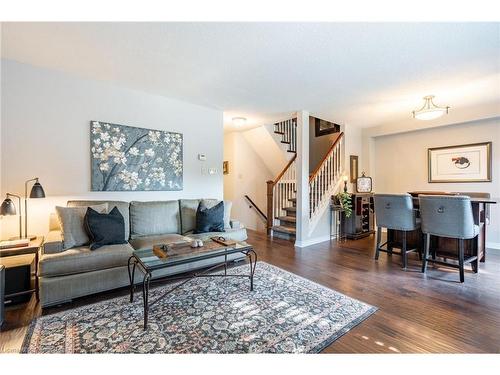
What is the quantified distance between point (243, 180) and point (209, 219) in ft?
9.49

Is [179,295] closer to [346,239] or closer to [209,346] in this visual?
[209,346]

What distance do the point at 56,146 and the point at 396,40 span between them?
3940 millimetres

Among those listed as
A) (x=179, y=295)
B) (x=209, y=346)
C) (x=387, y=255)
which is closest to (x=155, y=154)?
(x=179, y=295)

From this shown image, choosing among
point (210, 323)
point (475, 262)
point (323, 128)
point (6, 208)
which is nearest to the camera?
point (210, 323)


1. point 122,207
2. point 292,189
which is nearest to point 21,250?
point 122,207

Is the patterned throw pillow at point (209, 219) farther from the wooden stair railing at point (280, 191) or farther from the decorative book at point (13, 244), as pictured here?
the wooden stair railing at point (280, 191)

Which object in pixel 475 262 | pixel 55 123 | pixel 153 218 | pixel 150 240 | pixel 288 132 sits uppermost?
pixel 288 132

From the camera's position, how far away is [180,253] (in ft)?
7.18

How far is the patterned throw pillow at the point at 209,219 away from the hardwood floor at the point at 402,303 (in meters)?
0.87

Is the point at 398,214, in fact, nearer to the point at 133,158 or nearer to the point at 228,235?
the point at 228,235

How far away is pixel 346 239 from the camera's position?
488 cm

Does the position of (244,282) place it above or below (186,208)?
below

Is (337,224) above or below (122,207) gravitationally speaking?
below

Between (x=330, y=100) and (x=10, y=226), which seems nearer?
(x=10, y=226)
